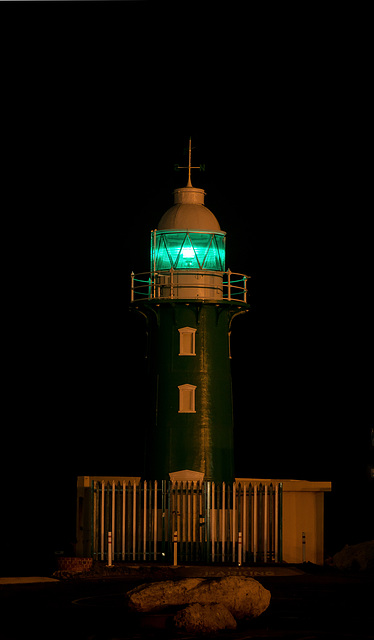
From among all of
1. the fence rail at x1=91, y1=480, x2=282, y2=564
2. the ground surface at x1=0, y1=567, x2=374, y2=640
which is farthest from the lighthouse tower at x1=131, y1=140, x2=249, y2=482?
the ground surface at x1=0, y1=567, x2=374, y2=640

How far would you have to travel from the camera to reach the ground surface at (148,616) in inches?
763

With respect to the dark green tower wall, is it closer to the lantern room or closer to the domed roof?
the lantern room

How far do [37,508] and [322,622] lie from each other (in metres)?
46.2

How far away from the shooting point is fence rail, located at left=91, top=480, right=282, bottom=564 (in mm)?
29812

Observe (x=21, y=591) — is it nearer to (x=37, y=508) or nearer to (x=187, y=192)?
(x=187, y=192)

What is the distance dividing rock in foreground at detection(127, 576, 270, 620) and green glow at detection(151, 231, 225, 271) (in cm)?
1252

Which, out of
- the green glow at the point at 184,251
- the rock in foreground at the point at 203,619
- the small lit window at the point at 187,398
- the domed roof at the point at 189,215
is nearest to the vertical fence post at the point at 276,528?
the small lit window at the point at 187,398

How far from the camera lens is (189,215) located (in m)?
32.7

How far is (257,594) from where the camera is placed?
20.8 m

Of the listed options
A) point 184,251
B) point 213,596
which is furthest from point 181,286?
point 213,596

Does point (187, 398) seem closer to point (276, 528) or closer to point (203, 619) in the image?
point (276, 528)

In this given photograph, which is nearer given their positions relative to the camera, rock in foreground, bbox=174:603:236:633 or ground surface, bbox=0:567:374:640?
ground surface, bbox=0:567:374:640

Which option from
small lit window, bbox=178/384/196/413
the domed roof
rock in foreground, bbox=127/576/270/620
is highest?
the domed roof

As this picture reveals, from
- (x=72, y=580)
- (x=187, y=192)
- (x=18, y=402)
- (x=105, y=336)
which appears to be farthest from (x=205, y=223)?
Result: (x=18, y=402)
